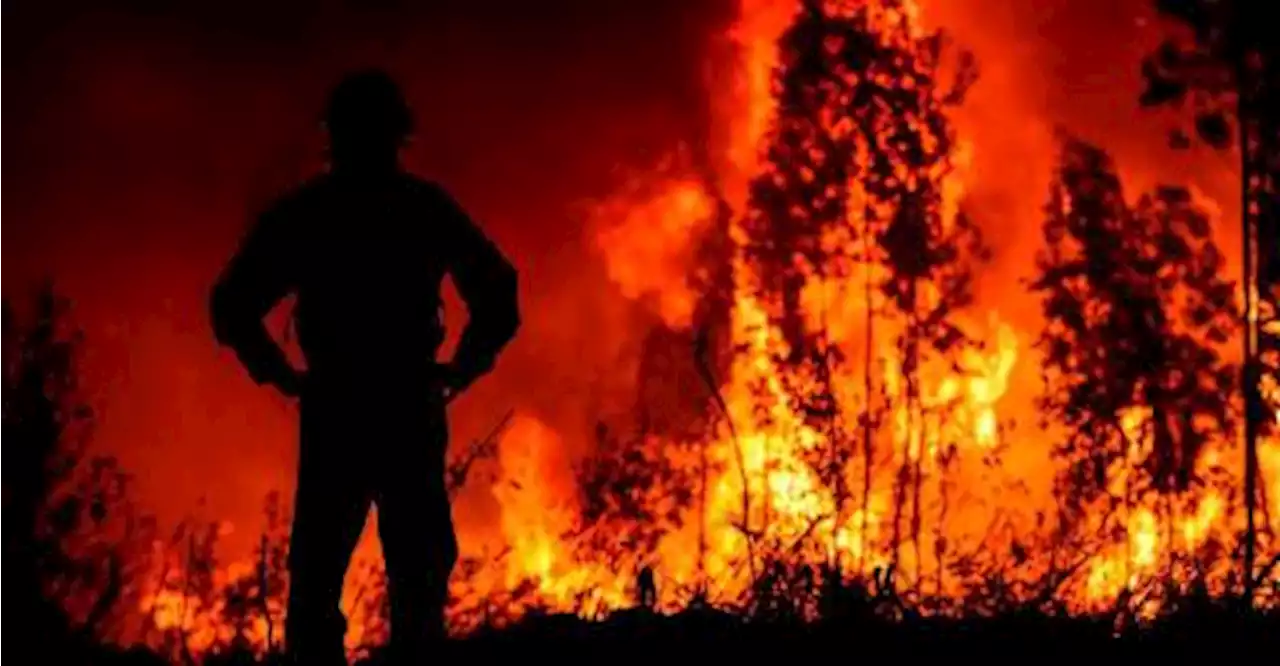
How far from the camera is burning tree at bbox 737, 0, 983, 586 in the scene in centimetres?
2362

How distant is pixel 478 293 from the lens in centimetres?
583

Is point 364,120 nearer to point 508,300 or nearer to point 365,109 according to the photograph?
point 365,109

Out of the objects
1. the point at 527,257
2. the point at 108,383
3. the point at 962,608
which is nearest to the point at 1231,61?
the point at 962,608

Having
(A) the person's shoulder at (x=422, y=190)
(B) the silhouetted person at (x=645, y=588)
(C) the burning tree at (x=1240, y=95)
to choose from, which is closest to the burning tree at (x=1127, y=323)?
(C) the burning tree at (x=1240, y=95)

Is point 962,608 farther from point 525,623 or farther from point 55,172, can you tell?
point 55,172

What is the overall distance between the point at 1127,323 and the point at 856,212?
4.58 metres

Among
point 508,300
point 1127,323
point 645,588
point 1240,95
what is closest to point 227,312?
point 508,300

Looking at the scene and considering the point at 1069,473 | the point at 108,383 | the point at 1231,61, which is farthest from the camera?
the point at 108,383

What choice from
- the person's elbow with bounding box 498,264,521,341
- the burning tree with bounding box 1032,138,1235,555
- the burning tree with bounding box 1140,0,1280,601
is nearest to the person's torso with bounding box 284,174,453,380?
the person's elbow with bounding box 498,264,521,341

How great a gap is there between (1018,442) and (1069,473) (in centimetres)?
196

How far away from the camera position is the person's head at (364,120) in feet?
18.7

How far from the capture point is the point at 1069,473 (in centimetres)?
2342

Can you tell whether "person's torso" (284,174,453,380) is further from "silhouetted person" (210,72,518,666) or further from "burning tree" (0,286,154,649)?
"burning tree" (0,286,154,649)

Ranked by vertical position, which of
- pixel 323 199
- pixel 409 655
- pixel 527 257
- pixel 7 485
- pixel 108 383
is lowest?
pixel 409 655
